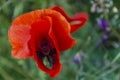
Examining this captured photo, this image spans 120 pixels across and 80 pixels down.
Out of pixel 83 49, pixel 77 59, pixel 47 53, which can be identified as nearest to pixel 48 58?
pixel 47 53

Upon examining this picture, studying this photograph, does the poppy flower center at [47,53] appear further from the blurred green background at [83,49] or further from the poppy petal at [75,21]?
the blurred green background at [83,49]

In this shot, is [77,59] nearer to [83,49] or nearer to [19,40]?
[83,49]

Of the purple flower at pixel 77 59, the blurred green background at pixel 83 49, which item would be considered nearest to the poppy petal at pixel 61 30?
the blurred green background at pixel 83 49

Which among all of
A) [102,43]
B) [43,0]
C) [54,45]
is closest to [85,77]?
[102,43]

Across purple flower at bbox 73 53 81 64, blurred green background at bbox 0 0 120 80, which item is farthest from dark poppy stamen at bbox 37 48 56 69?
purple flower at bbox 73 53 81 64

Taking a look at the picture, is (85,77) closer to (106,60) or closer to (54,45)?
(106,60)
